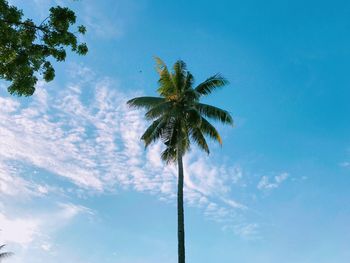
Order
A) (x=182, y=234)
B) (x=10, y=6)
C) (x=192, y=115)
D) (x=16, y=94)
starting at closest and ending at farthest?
(x=10, y=6) < (x=16, y=94) < (x=182, y=234) < (x=192, y=115)

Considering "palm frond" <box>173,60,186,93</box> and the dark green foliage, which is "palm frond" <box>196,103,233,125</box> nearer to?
"palm frond" <box>173,60,186,93</box>

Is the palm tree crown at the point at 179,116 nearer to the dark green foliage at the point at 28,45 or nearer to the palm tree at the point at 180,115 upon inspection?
the palm tree at the point at 180,115

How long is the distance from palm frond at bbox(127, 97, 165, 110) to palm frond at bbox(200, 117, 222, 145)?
10.0 feet

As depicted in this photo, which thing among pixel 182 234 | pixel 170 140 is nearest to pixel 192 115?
pixel 170 140

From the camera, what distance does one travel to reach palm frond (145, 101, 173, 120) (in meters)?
26.1

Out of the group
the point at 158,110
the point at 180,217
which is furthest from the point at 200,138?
the point at 180,217

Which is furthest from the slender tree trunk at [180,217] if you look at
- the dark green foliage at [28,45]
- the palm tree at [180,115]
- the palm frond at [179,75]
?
the dark green foliage at [28,45]

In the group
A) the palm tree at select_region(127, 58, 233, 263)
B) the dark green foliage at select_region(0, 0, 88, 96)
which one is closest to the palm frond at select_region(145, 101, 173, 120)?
the palm tree at select_region(127, 58, 233, 263)

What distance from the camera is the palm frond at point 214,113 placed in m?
26.8

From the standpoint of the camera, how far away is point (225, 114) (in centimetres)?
2684

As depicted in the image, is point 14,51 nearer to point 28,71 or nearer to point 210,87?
point 28,71

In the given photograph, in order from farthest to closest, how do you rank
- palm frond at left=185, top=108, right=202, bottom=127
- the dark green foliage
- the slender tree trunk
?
palm frond at left=185, top=108, right=202, bottom=127 → the slender tree trunk → the dark green foliage

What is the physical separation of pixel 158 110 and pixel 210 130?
362 centimetres

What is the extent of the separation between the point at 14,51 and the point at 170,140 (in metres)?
14.7
